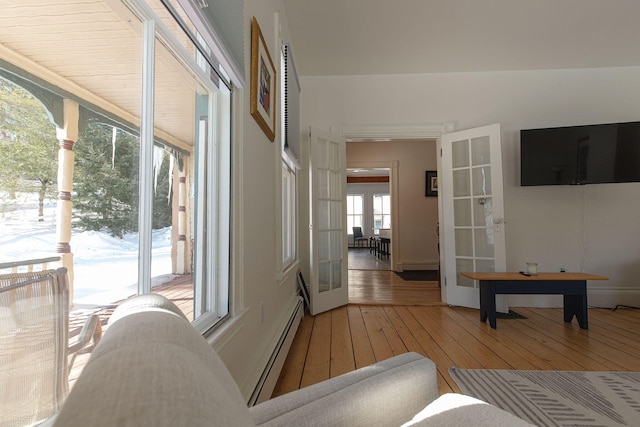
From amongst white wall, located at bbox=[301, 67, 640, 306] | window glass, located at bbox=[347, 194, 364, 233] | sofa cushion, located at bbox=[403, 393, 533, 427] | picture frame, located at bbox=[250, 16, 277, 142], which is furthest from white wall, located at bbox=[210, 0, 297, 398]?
window glass, located at bbox=[347, 194, 364, 233]

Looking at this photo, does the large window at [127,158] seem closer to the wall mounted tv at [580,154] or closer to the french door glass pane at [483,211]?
the french door glass pane at [483,211]

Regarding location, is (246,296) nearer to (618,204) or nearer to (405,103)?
(405,103)

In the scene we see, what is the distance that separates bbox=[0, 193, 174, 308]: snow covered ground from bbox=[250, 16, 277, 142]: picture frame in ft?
2.80

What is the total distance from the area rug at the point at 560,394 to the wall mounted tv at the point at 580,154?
2.07m

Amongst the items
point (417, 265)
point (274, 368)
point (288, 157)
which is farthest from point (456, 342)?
→ point (417, 265)

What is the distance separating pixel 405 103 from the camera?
3.81 metres

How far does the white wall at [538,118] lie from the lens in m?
3.56

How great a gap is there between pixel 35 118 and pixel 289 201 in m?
2.65

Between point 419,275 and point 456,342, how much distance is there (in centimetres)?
327

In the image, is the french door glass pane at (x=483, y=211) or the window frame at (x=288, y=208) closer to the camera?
the window frame at (x=288, y=208)

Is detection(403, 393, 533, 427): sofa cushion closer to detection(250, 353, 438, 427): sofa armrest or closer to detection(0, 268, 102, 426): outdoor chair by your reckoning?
detection(250, 353, 438, 427): sofa armrest

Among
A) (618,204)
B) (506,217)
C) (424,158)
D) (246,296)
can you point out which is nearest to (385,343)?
(246,296)

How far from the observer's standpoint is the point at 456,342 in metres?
2.46

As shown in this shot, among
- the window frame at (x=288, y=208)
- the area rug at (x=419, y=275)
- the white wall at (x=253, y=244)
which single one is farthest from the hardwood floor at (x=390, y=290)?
the white wall at (x=253, y=244)
